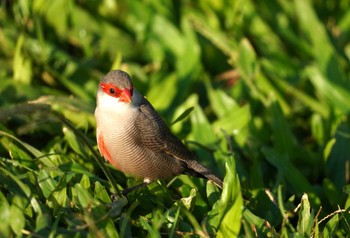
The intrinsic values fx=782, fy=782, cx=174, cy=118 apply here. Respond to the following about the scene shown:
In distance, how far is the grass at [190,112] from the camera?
150 inches

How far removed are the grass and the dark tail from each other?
4 cm

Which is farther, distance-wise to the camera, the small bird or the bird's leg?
the bird's leg

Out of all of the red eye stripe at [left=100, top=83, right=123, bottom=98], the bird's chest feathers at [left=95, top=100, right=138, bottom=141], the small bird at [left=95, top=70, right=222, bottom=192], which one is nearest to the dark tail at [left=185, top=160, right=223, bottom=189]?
the small bird at [left=95, top=70, right=222, bottom=192]

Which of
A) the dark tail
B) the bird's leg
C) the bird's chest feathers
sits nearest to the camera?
the bird's chest feathers

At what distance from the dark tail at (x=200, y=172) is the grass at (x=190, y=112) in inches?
1.6

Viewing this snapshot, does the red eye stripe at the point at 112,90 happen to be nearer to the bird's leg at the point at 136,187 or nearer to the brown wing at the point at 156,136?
the brown wing at the point at 156,136

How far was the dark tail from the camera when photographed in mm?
4328

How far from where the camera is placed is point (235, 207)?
3725 millimetres

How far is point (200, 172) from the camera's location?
4367mm

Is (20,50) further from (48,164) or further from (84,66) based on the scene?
(48,164)

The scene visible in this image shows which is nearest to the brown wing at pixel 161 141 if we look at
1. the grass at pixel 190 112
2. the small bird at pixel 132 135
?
the small bird at pixel 132 135

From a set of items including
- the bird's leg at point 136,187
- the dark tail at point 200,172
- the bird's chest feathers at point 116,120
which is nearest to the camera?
the bird's chest feathers at point 116,120

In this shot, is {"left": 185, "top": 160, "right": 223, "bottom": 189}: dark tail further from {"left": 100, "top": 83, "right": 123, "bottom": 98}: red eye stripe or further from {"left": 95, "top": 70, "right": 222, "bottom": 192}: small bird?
{"left": 100, "top": 83, "right": 123, "bottom": 98}: red eye stripe

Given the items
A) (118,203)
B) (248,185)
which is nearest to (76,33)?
(248,185)
